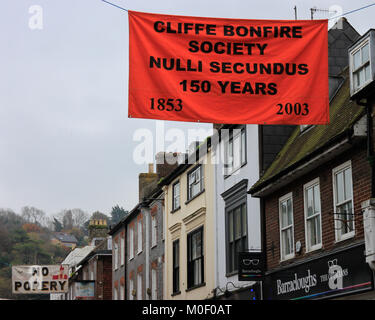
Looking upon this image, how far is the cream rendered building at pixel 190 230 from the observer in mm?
27750

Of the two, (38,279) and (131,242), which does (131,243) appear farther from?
(38,279)

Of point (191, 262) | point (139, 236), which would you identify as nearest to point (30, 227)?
point (139, 236)

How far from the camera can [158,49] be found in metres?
10.5

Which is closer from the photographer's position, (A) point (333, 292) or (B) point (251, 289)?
(A) point (333, 292)

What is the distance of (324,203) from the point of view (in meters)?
18.7

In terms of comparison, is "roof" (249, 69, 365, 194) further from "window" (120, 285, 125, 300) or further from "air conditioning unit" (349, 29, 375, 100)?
"window" (120, 285, 125, 300)

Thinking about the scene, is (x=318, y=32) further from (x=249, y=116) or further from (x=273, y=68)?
(x=249, y=116)

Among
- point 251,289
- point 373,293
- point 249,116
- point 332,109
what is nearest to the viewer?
point 249,116

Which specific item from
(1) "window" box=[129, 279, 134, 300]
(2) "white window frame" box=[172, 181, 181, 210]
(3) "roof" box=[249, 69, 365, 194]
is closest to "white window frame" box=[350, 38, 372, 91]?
(3) "roof" box=[249, 69, 365, 194]

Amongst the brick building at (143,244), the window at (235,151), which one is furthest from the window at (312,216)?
the brick building at (143,244)

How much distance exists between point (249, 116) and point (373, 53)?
760 cm

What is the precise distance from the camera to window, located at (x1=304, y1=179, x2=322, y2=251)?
1912cm
